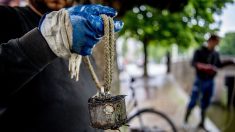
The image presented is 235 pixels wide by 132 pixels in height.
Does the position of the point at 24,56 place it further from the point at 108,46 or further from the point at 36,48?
the point at 108,46


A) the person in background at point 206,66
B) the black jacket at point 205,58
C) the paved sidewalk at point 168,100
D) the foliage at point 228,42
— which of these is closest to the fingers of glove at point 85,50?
the foliage at point 228,42

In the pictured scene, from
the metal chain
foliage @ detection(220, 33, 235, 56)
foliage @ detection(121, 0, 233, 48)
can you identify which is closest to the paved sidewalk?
foliage @ detection(121, 0, 233, 48)

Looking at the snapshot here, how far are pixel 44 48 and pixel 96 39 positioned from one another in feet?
0.70

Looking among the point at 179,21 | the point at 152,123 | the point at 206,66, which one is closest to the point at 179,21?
the point at 179,21

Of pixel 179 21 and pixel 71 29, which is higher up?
pixel 179 21

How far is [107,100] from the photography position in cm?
147

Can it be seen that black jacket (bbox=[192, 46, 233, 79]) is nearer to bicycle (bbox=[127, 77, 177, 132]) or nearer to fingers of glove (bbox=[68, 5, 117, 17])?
bicycle (bbox=[127, 77, 177, 132])

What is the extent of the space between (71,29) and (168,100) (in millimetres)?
12235

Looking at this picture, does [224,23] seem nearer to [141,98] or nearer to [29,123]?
[29,123]

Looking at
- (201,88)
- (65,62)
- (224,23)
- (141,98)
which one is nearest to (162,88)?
(141,98)

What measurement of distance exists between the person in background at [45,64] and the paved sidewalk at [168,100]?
6458mm

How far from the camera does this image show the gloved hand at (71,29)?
1.38 metres

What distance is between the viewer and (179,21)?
6.55 meters

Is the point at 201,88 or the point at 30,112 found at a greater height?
the point at 30,112
